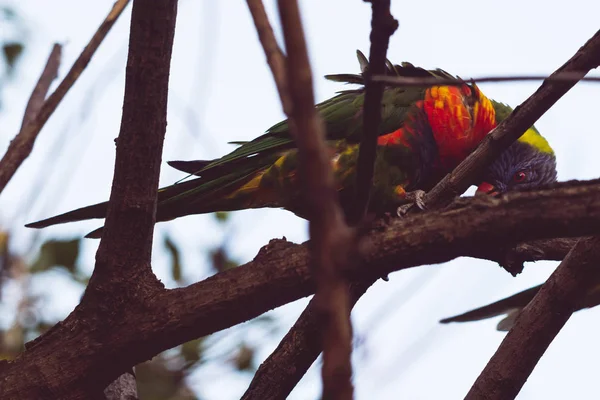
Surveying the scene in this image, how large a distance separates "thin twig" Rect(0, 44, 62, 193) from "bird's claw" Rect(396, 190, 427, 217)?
137 cm

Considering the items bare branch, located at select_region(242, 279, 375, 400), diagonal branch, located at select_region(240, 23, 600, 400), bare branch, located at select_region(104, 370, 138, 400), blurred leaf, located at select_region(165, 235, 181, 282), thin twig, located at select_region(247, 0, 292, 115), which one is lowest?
thin twig, located at select_region(247, 0, 292, 115)

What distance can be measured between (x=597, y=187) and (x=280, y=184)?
5.52 ft

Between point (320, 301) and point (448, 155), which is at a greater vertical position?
point (448, 155)

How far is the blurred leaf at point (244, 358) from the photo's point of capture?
3340 mm

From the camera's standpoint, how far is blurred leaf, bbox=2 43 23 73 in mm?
3756

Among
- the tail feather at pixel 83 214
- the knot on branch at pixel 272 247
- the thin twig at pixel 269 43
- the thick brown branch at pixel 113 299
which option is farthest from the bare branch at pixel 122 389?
the thin twig at pixel 269 43

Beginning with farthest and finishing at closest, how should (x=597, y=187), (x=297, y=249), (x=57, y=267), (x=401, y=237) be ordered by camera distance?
(x=57, y=267), (x=297, y=249), (x=401, y=237), (x=597, y=187)

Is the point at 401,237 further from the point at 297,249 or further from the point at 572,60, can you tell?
the point at 572,60

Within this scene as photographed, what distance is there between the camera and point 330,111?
304 cm

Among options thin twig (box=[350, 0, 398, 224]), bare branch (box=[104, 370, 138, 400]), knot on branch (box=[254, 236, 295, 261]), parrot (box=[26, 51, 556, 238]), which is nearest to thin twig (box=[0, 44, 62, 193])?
parrot (box=[26, 51, 556, 238])

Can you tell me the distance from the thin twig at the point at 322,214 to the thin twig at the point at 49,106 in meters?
2.01

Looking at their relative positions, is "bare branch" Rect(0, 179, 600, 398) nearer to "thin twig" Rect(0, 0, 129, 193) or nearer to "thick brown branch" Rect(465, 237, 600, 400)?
"thick brown branch" Rect(465, 237, 600, 400)

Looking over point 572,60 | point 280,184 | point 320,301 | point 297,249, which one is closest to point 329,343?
point 320,301

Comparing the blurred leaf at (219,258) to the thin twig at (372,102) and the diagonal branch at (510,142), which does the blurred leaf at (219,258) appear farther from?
the thin twig at (372,102)
